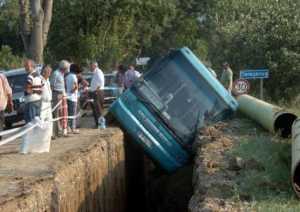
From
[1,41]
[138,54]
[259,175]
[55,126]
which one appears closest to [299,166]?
[259,175]

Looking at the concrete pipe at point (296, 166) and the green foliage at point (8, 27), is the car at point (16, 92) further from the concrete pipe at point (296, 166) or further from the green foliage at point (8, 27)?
the green foliage at point (8, 27)

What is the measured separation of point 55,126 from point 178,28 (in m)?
45.5

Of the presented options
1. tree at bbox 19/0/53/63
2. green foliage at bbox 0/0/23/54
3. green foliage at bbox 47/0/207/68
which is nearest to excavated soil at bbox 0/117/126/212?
tree at bbox 19/0/53/63

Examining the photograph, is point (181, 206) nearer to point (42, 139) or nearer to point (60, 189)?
point (42, 139)

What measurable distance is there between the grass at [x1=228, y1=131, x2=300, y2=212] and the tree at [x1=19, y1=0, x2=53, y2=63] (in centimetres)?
1377

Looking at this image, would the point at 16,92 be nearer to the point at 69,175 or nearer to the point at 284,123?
the point at 284,123

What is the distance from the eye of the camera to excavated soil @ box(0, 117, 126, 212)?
896cm

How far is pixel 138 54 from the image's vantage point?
52.6 m

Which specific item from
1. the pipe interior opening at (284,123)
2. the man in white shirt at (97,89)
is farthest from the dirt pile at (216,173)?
the man in white shirt at (97,89)

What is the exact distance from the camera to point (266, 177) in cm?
802

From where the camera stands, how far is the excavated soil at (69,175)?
896 centimetres

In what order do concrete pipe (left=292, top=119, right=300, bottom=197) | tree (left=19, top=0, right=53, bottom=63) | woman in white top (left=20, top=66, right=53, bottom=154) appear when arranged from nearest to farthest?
concrete pipe (left=292, top=119, right=300, bottom=197)
woman in white top (left=20, top=66, right=53, bottom=154)
tree (left=19, top=0, right=53, bottom=63)

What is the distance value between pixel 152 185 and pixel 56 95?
11.1 ft

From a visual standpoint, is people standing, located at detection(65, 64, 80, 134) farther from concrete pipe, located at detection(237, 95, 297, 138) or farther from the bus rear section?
concrete pipe, located at detection(237, 95, 297, 138)
